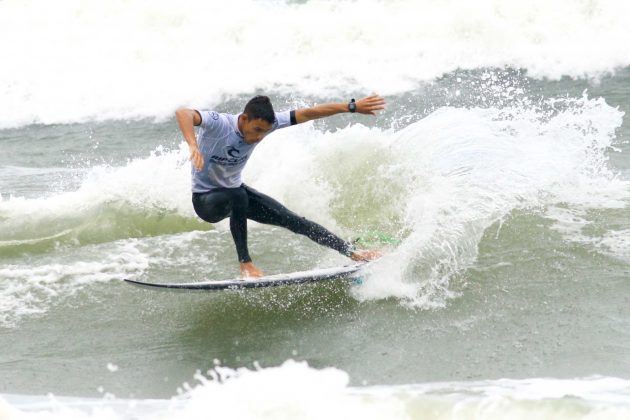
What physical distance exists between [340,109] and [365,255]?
133 cm

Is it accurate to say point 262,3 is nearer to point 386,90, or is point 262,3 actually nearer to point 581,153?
point 386,90

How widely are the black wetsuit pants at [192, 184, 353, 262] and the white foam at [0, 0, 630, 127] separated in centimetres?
895

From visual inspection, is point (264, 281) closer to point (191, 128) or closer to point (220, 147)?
point (220, 147)

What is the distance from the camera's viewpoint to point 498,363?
487cm

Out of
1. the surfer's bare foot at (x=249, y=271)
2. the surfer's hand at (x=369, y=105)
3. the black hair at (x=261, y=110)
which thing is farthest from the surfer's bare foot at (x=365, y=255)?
the black hair at (x=261, y=110)

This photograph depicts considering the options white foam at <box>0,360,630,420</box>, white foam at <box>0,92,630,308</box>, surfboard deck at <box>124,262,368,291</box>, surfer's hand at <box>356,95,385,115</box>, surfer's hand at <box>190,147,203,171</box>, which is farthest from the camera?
white foam at <box>0,92,630,308</box>

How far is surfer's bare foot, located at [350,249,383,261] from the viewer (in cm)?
628

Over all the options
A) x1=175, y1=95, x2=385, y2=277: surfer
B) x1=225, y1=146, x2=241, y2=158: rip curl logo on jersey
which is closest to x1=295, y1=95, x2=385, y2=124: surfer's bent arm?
x1=175, y1=95, x2=385, y2=277: surfer

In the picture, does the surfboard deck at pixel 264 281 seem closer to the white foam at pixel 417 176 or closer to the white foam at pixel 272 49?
the white foam at pixel 417 176

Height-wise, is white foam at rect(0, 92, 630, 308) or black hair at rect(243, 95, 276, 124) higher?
black hair at rect(243, 95, 276, 124)

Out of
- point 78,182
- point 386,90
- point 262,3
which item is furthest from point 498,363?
point 262,3

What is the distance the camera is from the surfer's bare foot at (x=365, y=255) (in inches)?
247

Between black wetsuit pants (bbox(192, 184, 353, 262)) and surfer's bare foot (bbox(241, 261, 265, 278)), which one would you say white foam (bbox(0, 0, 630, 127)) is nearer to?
black wetsuit pants (bbox(192, 184, 353, 262))

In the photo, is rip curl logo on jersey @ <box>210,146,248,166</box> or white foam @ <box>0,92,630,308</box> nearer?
rip curl logo on jersey @ <box>210,146,248,166</box>
